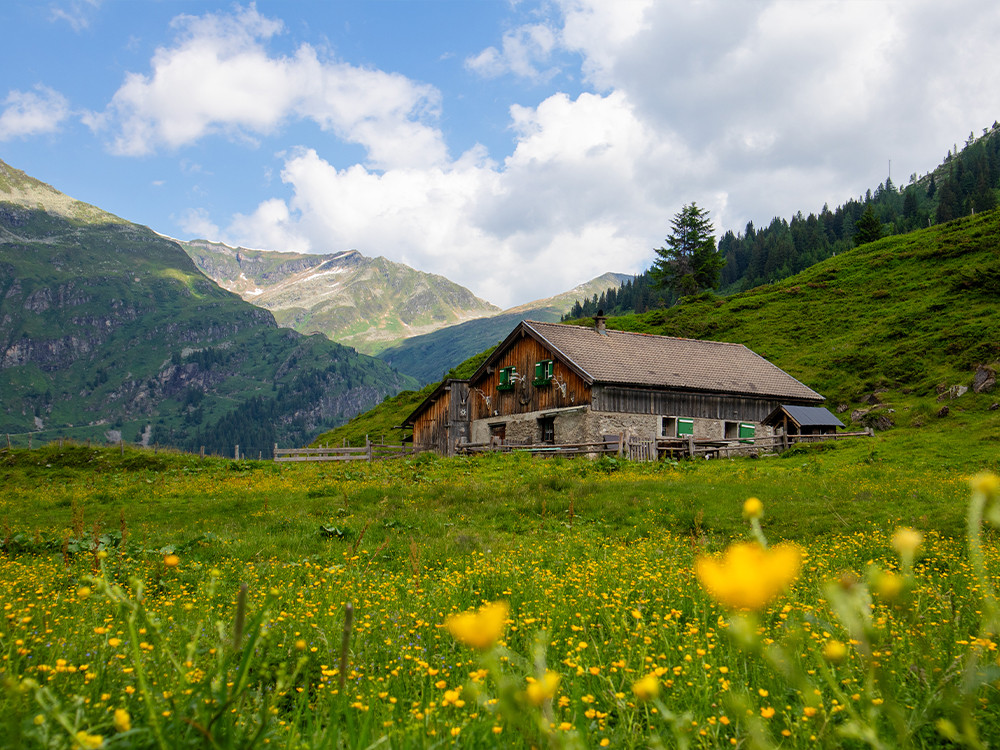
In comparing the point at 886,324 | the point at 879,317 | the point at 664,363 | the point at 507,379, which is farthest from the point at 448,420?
the point at 879,317

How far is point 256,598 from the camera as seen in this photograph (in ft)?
24.0

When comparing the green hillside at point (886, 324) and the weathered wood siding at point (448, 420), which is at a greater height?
the green hillside at point (886, 324)

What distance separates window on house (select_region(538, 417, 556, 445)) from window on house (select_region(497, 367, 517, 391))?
4107mm

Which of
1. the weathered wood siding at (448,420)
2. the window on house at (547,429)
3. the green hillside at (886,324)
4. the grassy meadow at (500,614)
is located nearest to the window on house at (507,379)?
the window on house at (547,429)

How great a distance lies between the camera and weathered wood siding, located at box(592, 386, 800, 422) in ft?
129

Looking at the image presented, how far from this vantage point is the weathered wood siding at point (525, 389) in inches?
1592

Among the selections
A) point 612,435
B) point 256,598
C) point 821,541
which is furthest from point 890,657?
point 612,435

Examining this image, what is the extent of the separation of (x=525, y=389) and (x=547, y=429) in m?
3.58

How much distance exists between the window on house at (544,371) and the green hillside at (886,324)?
21.2 meters

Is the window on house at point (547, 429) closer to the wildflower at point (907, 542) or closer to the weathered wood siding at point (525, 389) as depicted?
the weathered wood siding at point (525, 389)

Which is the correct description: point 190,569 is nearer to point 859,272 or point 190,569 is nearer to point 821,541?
point 821,541

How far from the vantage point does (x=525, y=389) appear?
4434 cm

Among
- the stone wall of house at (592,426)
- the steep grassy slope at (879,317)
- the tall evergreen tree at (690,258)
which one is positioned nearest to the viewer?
the stone wall of house at (592,426)

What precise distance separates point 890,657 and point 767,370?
48.0 m
